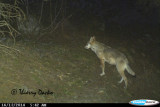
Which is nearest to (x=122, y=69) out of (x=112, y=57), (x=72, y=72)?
(x=112, y=57)

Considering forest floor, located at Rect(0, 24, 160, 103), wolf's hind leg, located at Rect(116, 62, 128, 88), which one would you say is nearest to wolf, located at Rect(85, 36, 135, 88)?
wolf's hind leg, located at Rect(116, 62, 128, 88)

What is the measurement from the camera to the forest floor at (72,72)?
7164mm

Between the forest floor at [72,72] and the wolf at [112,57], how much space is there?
1.07ft

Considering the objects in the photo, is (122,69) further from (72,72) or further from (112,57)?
(72,72)

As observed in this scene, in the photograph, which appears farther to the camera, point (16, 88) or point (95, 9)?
point (95, 9)

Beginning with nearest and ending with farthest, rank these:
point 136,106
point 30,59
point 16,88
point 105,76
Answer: point 136,106 → point 16,88 → point 30,59 → point 105,76

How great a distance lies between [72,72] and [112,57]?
5.06 feet

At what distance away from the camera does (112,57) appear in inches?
371

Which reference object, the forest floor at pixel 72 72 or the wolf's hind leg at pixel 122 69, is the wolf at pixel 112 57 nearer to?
the wolf's hind leg at pixel 122 69

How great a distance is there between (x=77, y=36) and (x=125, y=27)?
262cm

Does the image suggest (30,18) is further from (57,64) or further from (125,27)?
(125,27)

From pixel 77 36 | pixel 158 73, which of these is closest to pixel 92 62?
pixel 77 36

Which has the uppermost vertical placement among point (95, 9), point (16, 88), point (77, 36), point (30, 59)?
point (95, 9)

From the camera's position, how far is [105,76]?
941 cm
